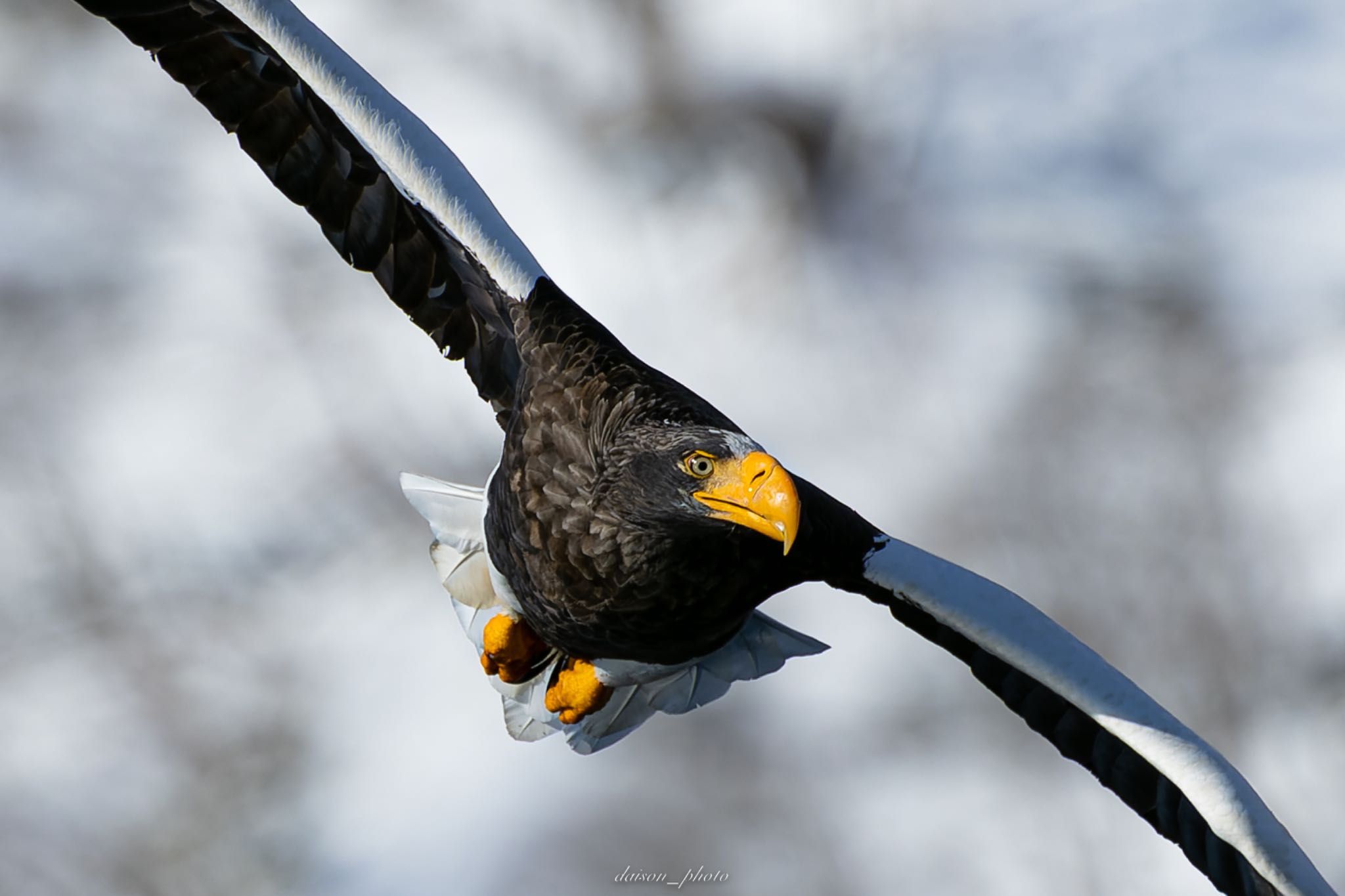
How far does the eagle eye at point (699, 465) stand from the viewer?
3418 millimetres

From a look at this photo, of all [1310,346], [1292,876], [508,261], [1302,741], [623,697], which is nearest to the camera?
[508,261]

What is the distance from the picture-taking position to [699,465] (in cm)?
343

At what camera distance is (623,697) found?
16.4ft

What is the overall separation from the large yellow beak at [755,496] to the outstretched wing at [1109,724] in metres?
1.06

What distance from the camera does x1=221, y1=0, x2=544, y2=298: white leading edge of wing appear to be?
4.03 meters

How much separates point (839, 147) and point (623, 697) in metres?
10.7

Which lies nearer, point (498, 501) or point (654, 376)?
point (654, 376)

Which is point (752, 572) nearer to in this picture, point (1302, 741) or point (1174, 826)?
point (1174, 826)

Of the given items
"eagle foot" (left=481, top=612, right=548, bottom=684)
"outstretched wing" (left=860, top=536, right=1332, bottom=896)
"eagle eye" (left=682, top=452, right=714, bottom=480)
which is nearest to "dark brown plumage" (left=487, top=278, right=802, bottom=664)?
"eagle eye" (left=682, top=452, right=714, bottom=480)

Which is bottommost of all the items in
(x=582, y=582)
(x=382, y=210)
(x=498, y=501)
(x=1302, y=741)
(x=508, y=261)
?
(x=582, y=582)

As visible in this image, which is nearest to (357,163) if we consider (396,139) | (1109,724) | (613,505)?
(396,139)

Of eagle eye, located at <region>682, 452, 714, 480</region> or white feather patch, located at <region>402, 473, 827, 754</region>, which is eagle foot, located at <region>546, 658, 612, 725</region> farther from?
eagle eye, located at <region>682, 452, 714, 480</region>

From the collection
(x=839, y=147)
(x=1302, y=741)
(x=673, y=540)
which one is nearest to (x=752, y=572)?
(x=673, y=540)

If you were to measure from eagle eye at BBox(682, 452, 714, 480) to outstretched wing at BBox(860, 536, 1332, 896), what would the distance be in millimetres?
1088
